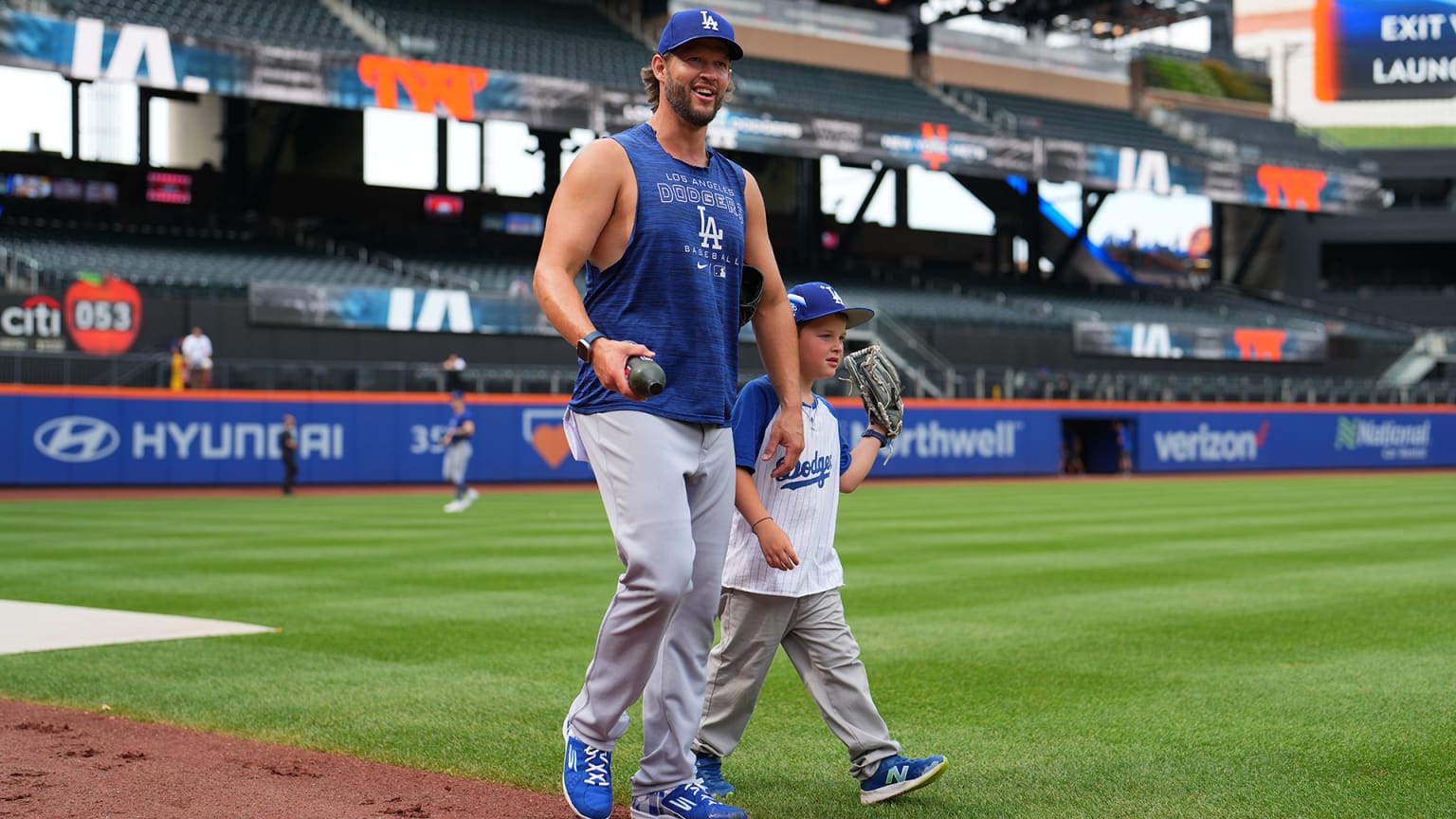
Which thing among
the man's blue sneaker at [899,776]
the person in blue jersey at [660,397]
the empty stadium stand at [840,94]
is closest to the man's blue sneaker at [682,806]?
the person in blue jersey at [660,397]

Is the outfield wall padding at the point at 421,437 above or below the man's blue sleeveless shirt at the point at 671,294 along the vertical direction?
below

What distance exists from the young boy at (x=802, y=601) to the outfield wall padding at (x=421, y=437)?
14.1 meters

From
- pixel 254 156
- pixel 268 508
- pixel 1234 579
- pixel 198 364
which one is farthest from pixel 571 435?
pixel 254 156

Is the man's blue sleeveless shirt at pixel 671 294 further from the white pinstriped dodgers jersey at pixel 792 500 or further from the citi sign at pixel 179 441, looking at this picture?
the citi sign at pixel 179 441

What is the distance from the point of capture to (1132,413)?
37.8 m

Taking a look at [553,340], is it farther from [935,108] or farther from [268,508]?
[935,108]

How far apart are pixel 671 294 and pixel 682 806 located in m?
1.48

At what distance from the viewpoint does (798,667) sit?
4988 millimetres

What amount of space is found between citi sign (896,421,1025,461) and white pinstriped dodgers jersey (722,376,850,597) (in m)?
28.1

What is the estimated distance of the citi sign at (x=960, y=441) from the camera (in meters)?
33.9

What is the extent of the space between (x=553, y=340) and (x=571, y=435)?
1167 inches

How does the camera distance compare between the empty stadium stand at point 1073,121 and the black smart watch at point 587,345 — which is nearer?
the black smart watch at point 587,345

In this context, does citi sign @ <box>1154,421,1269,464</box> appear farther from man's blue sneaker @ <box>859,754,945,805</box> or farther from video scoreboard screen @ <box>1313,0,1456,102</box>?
man's blue sneaker @ <box>859,754,945,805</box>

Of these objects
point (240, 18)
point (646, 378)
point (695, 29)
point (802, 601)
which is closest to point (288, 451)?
point (240, 18)
